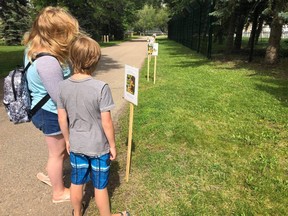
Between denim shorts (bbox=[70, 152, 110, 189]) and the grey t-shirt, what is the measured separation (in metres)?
0.07

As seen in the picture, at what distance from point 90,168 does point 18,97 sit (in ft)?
2.86

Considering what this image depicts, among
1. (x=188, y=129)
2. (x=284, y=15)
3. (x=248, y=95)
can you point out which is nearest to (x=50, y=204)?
(x=188, y=129)

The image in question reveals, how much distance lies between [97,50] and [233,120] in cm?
375

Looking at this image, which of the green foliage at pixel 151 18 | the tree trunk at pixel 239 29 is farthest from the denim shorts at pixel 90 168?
the green foliage at pixel 151 18

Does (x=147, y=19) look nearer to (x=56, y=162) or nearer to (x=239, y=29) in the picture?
(x=239, y=29)

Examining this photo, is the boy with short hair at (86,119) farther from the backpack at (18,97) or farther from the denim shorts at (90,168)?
the backpack at (18,97)

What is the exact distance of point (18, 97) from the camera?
2.56m

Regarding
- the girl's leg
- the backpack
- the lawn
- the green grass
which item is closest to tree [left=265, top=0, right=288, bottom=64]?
the lawn

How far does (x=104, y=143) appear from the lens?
7.84 ft

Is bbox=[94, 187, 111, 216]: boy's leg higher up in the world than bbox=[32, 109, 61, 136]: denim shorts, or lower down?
lower down

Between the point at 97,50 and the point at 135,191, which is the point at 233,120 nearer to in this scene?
the point at 135,191

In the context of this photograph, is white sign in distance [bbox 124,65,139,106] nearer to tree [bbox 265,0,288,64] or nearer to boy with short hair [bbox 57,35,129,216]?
boy with short hair [bbox 57,35,129,216]

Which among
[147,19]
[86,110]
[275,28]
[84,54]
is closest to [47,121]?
[86,110]

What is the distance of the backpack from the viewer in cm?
253
